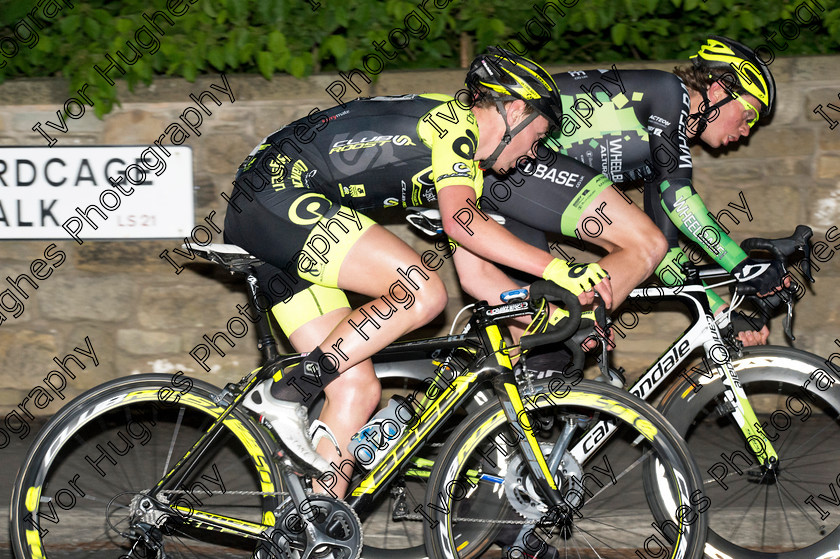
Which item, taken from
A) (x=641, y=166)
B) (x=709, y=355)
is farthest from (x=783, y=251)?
(x=641, y=166)

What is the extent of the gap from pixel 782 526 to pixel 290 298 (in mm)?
2286

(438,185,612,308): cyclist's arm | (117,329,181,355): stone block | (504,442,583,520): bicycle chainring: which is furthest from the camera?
(117,329,181,355): stone block

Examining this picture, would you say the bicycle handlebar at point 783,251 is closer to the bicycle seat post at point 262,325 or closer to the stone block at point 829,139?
the stone block at point 829,139

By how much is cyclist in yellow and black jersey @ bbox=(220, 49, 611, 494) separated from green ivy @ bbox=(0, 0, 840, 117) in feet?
4.62

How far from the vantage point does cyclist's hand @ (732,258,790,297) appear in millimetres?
3379

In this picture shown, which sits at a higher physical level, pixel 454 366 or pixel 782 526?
pixel 454 366

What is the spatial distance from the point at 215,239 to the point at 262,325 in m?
1.63

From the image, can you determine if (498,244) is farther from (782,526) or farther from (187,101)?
(187,101)

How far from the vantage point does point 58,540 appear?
12.5 feet

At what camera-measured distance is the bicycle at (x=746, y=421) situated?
3.44 meters

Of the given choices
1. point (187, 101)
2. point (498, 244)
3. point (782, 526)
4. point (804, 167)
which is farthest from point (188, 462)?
point (804, 167)

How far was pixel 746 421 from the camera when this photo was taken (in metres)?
3.47

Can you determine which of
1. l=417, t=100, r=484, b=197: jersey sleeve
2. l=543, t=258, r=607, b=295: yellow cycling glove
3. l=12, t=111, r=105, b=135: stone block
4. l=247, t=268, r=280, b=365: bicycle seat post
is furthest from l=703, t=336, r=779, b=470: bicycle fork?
l=12, t=111, r=105, b=135: stone block

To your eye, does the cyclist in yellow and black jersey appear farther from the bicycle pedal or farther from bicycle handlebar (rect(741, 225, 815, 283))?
bicycle handlebar (rect(741, 225, 815, 283))
